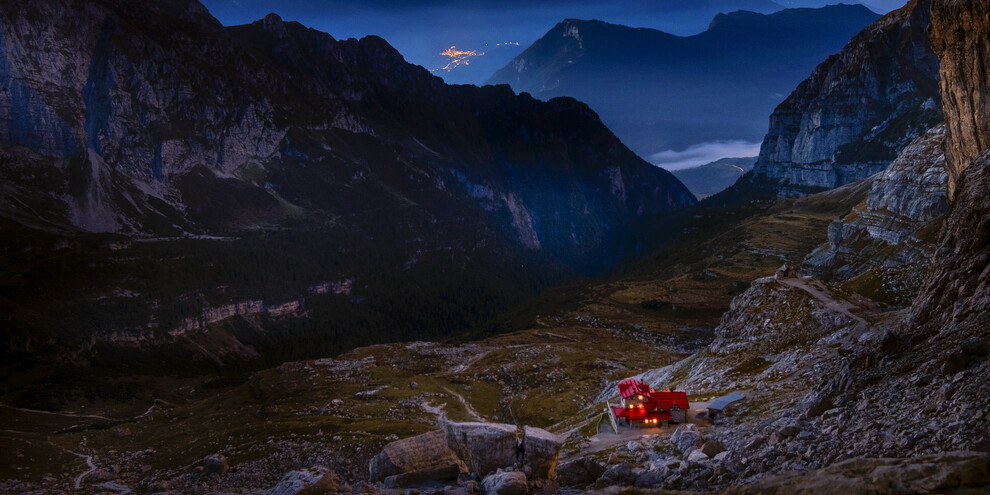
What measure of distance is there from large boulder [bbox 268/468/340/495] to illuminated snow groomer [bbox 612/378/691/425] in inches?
1163

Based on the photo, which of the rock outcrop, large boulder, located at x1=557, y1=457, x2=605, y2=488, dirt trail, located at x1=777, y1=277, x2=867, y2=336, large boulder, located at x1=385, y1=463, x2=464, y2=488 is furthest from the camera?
dirt trail, located at x1=777, y1=277, x2=867, y2=336

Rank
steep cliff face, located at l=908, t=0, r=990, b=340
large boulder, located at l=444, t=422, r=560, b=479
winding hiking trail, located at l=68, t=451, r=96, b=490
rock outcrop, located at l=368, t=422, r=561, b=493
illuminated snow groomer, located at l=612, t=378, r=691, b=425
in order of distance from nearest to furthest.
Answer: steep cliff face, located at l=908, t=0, r=990, b=340, large boulder, located at l=444, t=422, r=560, b=479, rock outcrop, located at l=368, t=422, r=561, b=493, illuminated snow groomer, located at l=612, t=378, r=691, b=425, winding hiking trail, located at l=68, t=451, r=96, b=490

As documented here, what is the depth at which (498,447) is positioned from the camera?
41531 millimetres

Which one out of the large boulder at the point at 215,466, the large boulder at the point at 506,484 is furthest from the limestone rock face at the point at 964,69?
the large boulder at the point at 215,466

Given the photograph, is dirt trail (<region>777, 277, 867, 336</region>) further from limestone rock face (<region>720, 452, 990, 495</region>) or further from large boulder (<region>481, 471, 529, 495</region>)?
limestone rock face (<region>720, 452, 990, 495</region>)

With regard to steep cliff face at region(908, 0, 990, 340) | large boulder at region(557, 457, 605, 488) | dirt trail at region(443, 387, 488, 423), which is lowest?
dirt trail at region(443, 387, 488, 423)

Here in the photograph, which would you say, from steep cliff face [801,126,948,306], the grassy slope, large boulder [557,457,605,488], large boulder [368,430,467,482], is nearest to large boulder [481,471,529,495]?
large boulder [557,457,605,488]

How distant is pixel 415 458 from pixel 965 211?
41.4 meters

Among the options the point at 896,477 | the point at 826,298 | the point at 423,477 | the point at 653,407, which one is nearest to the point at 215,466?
the point at 423,477

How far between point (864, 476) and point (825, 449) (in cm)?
1085

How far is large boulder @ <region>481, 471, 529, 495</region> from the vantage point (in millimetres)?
33625

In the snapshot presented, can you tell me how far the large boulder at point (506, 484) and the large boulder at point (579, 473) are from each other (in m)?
2.46

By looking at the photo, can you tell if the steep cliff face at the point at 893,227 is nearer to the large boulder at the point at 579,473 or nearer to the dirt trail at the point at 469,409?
the dirt trail at the point at 469,409

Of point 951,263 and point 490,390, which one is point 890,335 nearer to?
point 951,263
